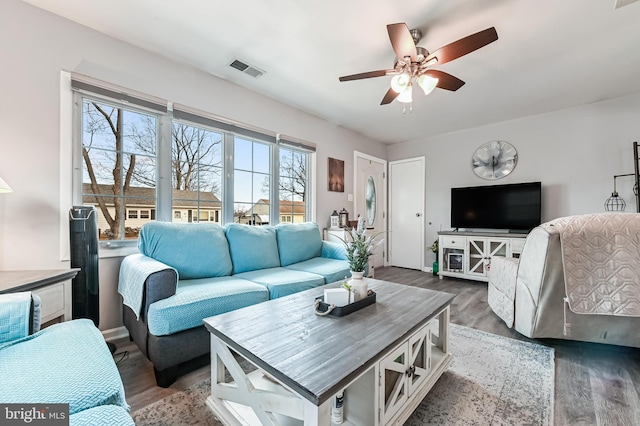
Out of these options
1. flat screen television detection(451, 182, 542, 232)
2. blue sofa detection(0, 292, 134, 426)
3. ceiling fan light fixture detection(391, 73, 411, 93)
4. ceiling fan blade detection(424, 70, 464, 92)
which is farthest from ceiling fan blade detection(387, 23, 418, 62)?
flat screen television detection(451, 182, 542, 232)

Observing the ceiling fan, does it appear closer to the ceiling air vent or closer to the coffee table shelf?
the ceiling air vent

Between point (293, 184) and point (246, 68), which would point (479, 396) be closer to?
point (293, 184)

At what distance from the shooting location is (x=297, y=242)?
2951 mm

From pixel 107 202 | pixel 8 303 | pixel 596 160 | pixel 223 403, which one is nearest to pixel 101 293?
pixel 107 202

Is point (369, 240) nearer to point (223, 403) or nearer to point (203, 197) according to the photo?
point (223, 403)

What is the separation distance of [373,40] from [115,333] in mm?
3185

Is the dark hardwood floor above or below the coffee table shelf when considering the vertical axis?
below

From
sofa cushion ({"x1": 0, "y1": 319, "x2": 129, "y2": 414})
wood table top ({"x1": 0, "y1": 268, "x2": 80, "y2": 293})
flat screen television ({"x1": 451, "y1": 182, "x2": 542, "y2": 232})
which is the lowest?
sofa cushion ({"x1": 0, "y1": 319, "x2": 129, "y2": 414})

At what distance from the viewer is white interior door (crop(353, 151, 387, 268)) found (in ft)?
14.9

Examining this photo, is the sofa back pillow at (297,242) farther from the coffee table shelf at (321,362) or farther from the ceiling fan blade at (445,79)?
the ceiling fan blade at (445,79)

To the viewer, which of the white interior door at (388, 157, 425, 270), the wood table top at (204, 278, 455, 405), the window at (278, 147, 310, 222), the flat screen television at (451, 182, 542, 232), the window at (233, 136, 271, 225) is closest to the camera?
the wood table top at (204, 278, 455, 405)

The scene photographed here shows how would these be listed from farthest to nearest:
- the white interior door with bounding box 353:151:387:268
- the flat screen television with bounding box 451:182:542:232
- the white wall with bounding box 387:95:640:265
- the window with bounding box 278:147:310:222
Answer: the white interior door with bounding box 353:151:387:268 < the flat screen television with bounding box 451:182:542:232 < the window with bounding box 278:147:310:222 < the white wall with bounding box 387:95:640:265

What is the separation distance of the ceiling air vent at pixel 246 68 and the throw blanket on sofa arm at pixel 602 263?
2.85 m

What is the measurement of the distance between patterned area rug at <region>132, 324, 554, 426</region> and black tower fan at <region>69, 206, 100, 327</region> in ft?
2.86
